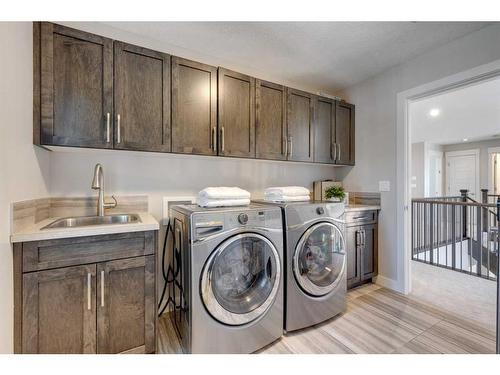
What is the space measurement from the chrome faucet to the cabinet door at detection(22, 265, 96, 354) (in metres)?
0.57

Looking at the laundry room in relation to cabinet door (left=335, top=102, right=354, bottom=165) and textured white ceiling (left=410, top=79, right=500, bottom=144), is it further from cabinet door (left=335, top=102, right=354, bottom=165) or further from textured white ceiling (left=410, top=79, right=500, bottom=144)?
textured white ceiling (left=410, top=79, right=500, bottom=144)

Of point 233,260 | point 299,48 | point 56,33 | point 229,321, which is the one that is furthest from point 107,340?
point 299,48

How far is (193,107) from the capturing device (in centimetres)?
188

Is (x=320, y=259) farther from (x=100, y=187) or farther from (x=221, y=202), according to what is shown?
(x=100, y=187)

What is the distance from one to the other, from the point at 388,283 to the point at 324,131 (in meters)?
1.80

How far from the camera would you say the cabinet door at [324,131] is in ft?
8.48

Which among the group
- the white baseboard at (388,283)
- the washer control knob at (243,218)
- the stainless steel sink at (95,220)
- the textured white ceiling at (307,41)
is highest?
the textured white ceiling at (307,41)

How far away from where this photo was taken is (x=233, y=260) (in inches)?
60.9

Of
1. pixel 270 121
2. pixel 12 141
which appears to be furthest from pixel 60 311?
pixel 270 121

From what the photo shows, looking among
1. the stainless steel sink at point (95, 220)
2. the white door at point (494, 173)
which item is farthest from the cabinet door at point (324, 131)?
the white door at point (494, 173)

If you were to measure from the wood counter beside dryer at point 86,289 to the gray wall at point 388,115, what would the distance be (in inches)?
93.4

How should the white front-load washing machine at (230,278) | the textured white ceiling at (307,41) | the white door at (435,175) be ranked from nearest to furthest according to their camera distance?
the white front-load washing machine at (230,278) → the textured white ceiling at (307,41) → the white door at (435,175)

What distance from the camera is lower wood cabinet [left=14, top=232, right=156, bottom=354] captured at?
1.18 meters

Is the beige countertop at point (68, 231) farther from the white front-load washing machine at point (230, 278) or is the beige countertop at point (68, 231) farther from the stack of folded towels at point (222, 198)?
the stack of folded towels at point (222, 198)
